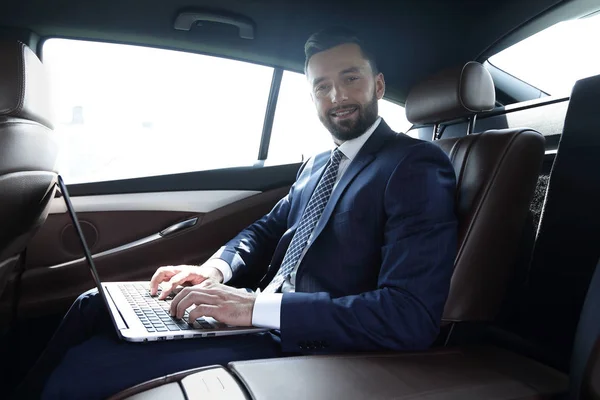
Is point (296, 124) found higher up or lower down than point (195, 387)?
higher up

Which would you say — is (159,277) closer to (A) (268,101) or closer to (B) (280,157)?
(B) (280,157)

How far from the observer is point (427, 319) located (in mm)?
1138

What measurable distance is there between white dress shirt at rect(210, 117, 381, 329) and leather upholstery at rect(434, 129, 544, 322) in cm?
Answer: 34

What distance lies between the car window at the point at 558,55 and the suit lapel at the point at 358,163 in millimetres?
673

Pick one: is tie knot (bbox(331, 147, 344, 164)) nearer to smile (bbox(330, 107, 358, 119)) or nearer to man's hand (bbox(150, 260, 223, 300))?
smile (bbox(330, 107, 358, 119))

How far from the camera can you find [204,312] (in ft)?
3.75

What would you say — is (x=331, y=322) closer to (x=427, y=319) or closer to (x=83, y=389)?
(x=427, y=319)

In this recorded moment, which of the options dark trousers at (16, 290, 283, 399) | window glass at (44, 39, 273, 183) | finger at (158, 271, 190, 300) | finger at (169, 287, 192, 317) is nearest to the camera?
dark trousers at (16, 290, 283, 399)

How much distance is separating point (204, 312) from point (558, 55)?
1.71 m

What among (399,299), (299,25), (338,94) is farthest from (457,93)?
(299,25)

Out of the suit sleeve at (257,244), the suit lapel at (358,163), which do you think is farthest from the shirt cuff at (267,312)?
the suit sleeve at (257,244)

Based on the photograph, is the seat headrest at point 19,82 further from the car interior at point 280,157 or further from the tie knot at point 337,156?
the tie knot at point 337,156

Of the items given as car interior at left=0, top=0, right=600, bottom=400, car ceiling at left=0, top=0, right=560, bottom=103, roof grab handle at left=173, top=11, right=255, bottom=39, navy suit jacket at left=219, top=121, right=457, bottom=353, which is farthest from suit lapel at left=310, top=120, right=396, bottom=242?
roof grab handle at left=173, top=11, right=255, bottom=39

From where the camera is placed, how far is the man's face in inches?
63.8
